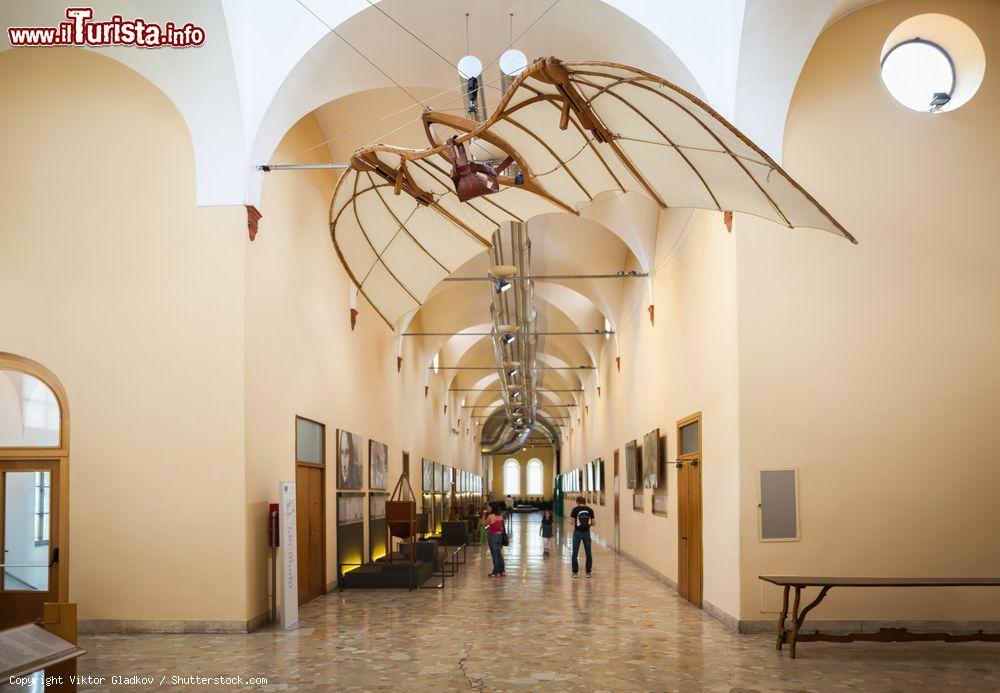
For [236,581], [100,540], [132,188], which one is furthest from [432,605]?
[132,188]

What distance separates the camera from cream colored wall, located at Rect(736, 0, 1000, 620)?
972 centimetres

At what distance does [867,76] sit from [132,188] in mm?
8517

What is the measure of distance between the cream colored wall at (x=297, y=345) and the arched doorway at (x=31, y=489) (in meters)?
2.10

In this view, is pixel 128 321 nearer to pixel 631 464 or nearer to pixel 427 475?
pixel 631 464

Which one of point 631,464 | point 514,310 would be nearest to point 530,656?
point 631,464

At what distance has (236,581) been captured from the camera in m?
9.94

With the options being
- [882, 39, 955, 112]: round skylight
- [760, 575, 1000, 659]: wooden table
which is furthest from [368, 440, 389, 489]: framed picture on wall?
[882, 39, 955, 112]: round skylight

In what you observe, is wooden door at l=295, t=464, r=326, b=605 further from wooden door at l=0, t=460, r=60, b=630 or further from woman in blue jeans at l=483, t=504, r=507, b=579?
woman in blue jeans at l=483, t=504, r=507, b=579

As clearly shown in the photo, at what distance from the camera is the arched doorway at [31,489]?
10.1 metres

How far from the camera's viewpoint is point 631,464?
61.2 feet

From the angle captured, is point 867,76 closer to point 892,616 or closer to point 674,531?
point 892,616

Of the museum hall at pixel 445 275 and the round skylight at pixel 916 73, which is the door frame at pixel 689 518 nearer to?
the museum hall at pixel 445 275

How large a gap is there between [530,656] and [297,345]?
5734 millimetres

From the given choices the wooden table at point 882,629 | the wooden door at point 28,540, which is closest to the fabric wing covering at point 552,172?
the wooden table at point 882,629
